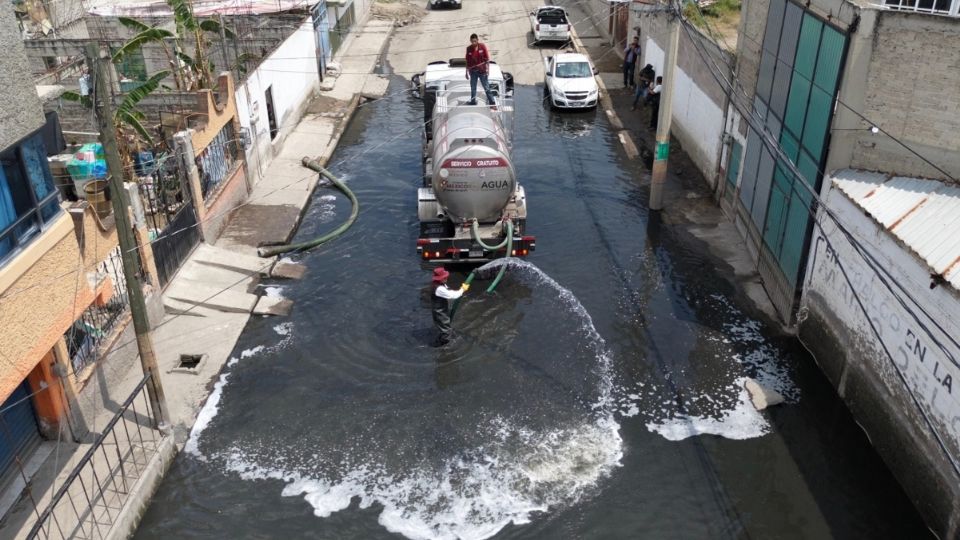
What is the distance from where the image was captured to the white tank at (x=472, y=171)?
16672mm

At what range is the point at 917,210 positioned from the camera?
39.0ft

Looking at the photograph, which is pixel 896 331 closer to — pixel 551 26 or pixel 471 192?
pixel 471 192

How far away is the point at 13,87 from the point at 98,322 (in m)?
5.21

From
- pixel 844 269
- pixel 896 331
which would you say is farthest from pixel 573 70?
pixel 896 331

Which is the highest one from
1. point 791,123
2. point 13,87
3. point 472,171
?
point 13,87

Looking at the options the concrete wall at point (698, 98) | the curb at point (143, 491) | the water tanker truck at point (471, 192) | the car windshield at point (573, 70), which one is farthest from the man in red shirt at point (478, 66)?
the curb at point (143, 491)

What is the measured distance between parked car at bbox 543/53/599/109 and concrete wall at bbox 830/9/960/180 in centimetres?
→ 1651

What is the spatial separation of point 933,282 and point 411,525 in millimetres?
8153

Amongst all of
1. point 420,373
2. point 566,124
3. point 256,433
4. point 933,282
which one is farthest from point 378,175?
point 933,282

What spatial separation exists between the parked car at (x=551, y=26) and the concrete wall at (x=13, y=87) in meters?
31.4

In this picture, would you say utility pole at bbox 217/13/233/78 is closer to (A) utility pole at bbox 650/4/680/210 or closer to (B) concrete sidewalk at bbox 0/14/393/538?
(B) concrete sidewalk at bbox 0/14/393/538

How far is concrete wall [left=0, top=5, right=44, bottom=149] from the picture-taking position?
31.2 ft

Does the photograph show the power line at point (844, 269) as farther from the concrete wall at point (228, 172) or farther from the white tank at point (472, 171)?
the concrete wall at point (228, 172)

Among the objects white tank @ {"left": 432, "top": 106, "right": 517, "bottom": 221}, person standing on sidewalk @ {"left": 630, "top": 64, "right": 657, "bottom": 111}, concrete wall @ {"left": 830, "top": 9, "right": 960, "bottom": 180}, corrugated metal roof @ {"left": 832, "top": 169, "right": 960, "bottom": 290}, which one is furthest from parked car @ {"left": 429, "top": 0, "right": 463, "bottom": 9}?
corrugated metal roof @ {"left": 832, "top": 169, "right": 960, "bottom": 290}
